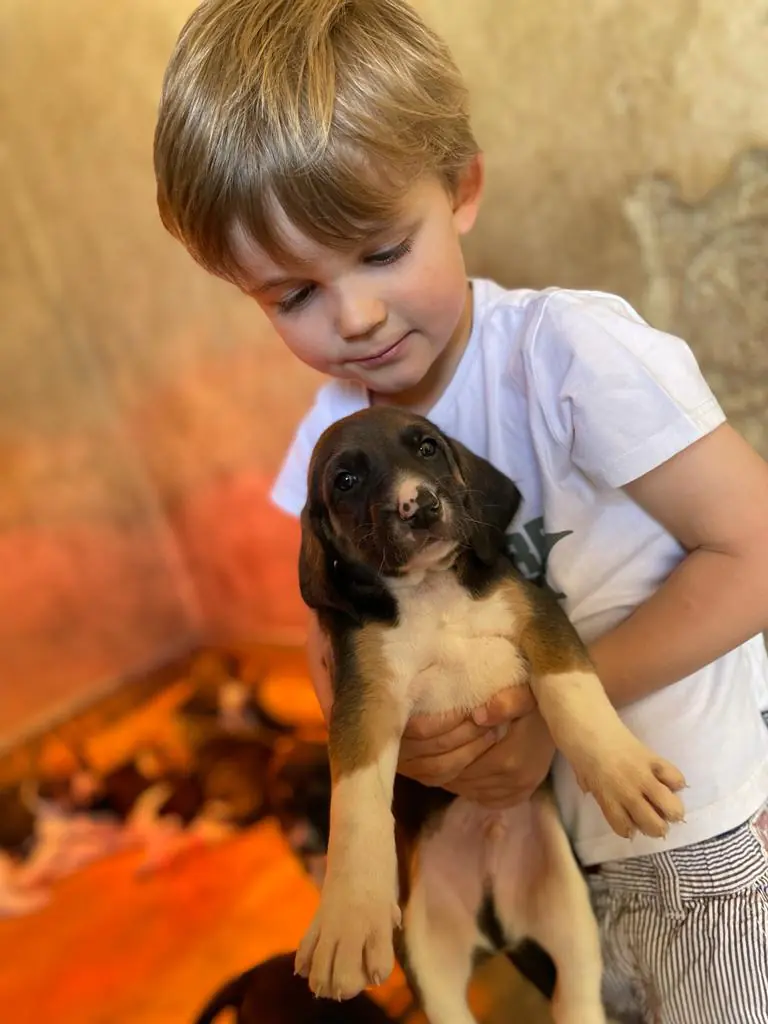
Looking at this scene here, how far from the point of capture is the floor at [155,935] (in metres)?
1.54

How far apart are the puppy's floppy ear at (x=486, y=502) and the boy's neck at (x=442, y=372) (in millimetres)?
220

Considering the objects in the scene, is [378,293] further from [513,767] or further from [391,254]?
[513,767]

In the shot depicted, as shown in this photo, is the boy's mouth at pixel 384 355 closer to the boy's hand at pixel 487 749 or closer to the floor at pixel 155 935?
the boy's hand at pixel 487 749

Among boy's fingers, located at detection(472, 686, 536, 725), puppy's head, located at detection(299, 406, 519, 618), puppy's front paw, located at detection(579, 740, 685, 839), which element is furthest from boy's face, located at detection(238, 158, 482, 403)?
puppy's front paw, located at detection(579, 740, 685, 839)

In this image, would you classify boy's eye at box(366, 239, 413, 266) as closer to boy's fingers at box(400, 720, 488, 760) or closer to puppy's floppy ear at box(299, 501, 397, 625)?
puppy's floppy ear at box(299, 501, 397, 625)

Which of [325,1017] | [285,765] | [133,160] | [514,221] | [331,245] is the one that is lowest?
[285,765]

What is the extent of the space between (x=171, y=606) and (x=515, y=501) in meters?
1.79

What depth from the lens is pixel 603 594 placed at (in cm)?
130

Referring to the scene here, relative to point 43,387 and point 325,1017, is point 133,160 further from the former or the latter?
point 325,1017

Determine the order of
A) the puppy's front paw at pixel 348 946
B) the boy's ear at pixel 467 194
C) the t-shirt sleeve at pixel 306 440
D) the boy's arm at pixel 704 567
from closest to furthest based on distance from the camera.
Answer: the puppy's front paw at pixel 348 946
the boy's arm at pixel 704 567
the boy's ear at pixel 467 194
the t-shirt sleeve at pixel 306 440

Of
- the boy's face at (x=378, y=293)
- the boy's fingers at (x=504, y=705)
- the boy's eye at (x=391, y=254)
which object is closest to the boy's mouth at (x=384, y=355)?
the boy's face at (x=378, y=293)

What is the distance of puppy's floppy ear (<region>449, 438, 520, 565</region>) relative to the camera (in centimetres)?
117

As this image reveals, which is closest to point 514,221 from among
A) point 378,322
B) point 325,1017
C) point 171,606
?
point 378,322

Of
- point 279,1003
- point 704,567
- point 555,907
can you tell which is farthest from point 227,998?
point 704,567
